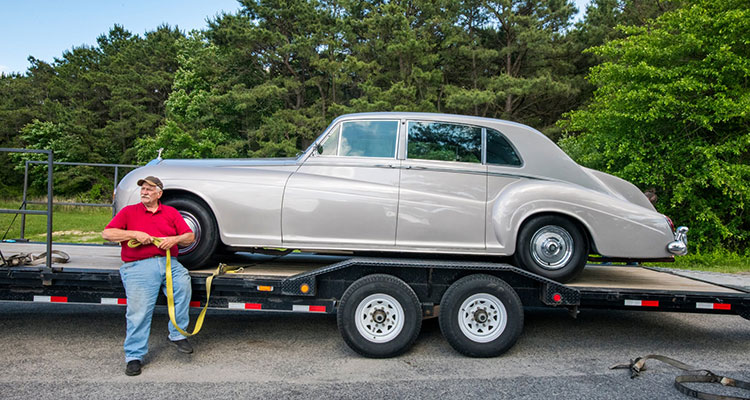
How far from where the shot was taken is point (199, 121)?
31250mm

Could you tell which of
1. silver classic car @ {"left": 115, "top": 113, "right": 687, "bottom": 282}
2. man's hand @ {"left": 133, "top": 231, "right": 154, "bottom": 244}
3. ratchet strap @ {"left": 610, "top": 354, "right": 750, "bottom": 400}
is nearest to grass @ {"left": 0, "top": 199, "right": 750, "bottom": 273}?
silver classic car @ {"left": 115, "top": 113, "right": 687, "bottom": 282}

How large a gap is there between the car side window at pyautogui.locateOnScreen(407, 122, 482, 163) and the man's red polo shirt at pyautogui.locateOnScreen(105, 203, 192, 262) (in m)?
2.27

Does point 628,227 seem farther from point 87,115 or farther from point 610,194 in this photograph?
point 87,115

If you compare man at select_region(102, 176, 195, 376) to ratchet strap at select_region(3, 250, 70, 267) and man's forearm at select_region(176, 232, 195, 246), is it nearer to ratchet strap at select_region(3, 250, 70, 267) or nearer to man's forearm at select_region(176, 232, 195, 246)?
man's forearm at select_region(176, 232, 195, 246)

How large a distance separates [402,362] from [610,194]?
2631 millimetres

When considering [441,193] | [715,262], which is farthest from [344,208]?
[715,262]

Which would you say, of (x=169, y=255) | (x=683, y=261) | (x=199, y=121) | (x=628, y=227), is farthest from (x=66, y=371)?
(x=199, y=121)

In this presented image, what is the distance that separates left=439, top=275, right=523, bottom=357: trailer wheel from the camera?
14.4 ft

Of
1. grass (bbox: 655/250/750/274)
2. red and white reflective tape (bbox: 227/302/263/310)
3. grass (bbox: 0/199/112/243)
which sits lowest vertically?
grass (bbox: 0/199/112/243)

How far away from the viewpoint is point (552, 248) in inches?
185

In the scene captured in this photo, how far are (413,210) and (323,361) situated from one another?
1.60m

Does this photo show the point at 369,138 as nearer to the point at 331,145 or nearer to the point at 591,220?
the point at 331,145

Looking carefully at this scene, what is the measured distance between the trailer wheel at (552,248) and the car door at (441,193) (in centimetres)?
44

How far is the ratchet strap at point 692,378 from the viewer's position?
358cm
